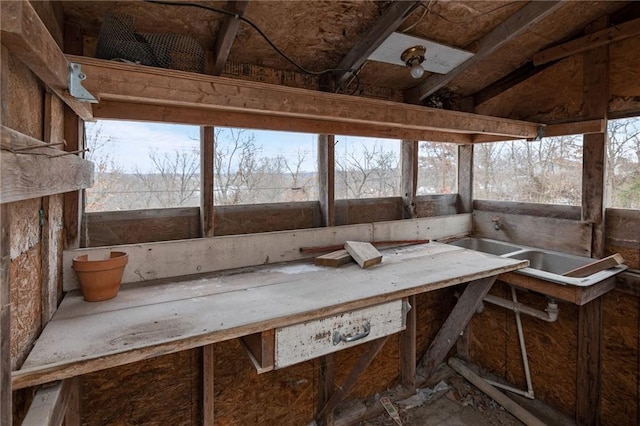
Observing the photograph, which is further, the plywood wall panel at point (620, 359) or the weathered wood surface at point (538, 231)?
the weathered wood surface at point (538, 231)

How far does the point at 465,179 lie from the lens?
281cm

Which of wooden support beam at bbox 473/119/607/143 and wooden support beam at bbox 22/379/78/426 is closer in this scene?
wooden support beam at bbox 22/379/78/426

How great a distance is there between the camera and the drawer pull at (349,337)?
1.27 meters

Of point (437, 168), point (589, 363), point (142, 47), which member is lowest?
point (589, 363)

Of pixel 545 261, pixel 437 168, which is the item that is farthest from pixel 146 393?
pixel 545 261

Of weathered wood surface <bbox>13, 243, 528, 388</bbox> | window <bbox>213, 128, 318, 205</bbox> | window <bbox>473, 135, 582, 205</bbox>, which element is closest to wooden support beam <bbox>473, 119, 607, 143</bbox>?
window <bbox>473, 135, 582, 205</bbox>

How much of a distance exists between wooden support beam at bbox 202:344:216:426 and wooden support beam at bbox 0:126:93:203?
1.07m

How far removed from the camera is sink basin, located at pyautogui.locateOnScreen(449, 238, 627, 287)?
71.4 inches

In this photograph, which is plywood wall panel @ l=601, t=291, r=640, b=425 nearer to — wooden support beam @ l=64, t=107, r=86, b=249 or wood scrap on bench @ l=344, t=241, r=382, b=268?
wood scrap on bench @ l=344, t=241, r=382, b=268

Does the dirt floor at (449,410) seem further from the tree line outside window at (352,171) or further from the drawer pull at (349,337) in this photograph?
the tree line outside window at (352,171)

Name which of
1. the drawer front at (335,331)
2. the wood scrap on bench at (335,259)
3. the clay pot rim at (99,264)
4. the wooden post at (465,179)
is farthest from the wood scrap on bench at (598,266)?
the clay pot rim at (99,264)

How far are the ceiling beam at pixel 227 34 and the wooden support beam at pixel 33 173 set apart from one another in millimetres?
862

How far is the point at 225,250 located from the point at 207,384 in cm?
72

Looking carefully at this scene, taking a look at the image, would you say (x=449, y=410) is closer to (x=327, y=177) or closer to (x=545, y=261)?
(x=545, y=261)
